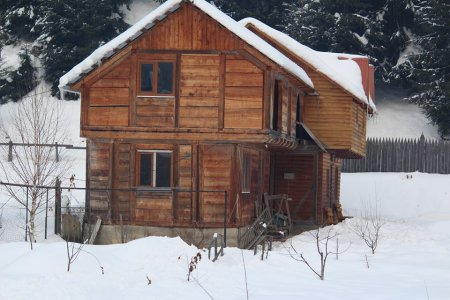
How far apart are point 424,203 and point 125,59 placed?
20.3 m

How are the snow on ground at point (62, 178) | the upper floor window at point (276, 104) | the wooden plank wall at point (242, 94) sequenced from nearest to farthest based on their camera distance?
the wooden plank wall at point (242, 94)
the snow on ground at point (62, 178)
the upper floor window at point (276, 104)

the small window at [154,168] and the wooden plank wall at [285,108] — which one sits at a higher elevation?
the wooden plank wall at [285,108]

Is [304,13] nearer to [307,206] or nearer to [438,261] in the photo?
[307,206]

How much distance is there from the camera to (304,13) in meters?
55.0

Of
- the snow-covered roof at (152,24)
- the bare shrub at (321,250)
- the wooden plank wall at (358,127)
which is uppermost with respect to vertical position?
the snow-covered roof at (152,24)

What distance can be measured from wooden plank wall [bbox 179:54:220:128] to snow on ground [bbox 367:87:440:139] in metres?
26.9

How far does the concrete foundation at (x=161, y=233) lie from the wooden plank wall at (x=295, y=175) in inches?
297

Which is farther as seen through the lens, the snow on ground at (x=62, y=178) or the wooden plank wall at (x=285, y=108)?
the wooden plank wall at (x=285, y=108)

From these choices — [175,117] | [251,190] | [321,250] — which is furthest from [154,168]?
[321,250]

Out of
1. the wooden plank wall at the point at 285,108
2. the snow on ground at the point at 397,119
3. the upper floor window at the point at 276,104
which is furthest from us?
the snow on ground at the point at 397,119

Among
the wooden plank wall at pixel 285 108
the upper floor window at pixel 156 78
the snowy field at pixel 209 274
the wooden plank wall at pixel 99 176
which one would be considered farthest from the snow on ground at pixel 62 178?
the wooden plank wall at pixel 285 108

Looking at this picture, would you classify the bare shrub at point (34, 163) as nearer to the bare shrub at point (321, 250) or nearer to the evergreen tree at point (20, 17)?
the bare shrub at point (321, 250)

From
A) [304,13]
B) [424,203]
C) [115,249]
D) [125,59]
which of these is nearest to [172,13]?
[125,59]

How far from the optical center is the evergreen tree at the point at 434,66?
48.6m
